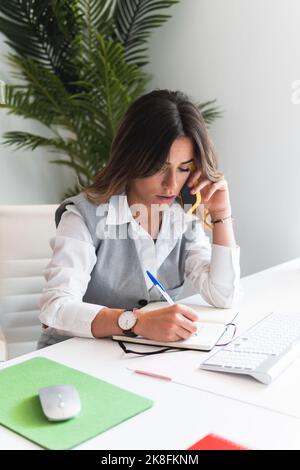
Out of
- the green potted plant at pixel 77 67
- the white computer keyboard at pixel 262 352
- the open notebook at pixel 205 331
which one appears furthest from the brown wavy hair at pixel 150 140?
the green potted plant at pixel 77 67

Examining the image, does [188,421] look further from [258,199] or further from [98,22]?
[98,22]

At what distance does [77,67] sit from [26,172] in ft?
1.93

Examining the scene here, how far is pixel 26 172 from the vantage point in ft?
8.27

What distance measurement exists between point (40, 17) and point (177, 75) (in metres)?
0.73

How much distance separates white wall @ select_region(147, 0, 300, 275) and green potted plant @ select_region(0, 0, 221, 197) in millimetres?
134

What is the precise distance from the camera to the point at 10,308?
1669 mm

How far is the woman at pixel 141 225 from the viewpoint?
3.99ft

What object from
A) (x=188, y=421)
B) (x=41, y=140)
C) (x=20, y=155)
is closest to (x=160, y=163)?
(x=188, y=421)

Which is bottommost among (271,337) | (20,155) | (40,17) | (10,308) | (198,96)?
(10,308)

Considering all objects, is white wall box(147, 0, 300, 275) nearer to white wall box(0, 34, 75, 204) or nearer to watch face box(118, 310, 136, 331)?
white wall box(0, 34, 75, 204)

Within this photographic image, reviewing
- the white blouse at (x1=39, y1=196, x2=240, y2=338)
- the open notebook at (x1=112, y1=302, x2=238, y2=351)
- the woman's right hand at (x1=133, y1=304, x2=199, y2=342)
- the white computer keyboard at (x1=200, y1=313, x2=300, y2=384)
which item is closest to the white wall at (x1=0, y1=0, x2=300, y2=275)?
the white blouse at (x1=39, y1=196, x2=240, y2=338)

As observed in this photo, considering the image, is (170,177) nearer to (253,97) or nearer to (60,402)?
A: (60,402)

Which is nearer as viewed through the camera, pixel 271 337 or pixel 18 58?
pixel 271 337

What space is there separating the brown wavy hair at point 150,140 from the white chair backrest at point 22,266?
14.4 inches
